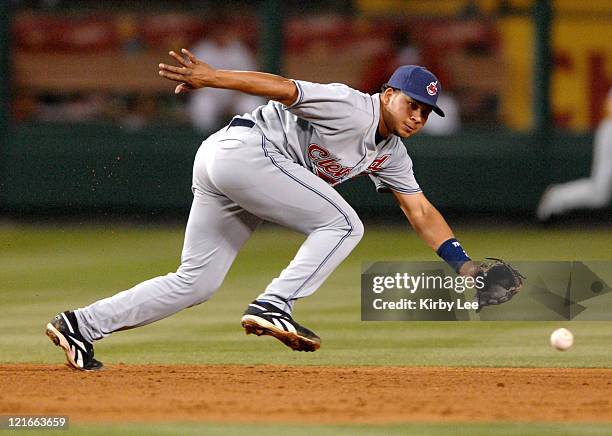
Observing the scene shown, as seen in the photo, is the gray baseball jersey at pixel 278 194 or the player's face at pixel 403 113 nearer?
the gray baseball jersey at pixel 278 194

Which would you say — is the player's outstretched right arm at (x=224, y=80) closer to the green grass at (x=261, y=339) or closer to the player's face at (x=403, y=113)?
the player's face at (x=403, y=113)

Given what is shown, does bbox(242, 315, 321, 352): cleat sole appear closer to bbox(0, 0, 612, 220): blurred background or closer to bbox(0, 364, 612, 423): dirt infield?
bbox(0, 364, 612, 423): dirt infield

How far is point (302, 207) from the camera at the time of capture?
603 centimetres

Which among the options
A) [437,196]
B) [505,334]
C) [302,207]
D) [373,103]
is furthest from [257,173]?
[437,196]

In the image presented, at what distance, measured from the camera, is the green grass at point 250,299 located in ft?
24.7

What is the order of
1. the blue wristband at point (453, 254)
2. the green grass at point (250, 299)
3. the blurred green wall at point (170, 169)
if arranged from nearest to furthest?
the blue wristband at point (453, 254) < the green grass at point (250, 299) < the blurred green wall at point (170, 169)

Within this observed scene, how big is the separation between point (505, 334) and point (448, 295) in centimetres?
187

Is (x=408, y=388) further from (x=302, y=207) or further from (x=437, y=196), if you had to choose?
(x=437, y=196)

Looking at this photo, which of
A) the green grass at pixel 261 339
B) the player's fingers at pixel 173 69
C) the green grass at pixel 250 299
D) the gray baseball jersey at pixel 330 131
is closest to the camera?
the green grass at pixel 261 339

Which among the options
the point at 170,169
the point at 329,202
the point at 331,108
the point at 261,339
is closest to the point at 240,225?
the point at 329,202

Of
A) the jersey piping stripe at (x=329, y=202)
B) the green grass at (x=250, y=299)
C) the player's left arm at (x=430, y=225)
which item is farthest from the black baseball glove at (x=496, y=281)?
the jersey piping stripe at (x=329, y=202)

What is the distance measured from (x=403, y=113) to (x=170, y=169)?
8679 mm

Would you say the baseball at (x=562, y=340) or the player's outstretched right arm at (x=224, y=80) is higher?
the player's outstretched right arm at (x=224, y=80)

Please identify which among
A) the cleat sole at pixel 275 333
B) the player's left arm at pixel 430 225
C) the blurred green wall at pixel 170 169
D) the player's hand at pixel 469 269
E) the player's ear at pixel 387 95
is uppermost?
the blurred green wall at pixel 170 169
